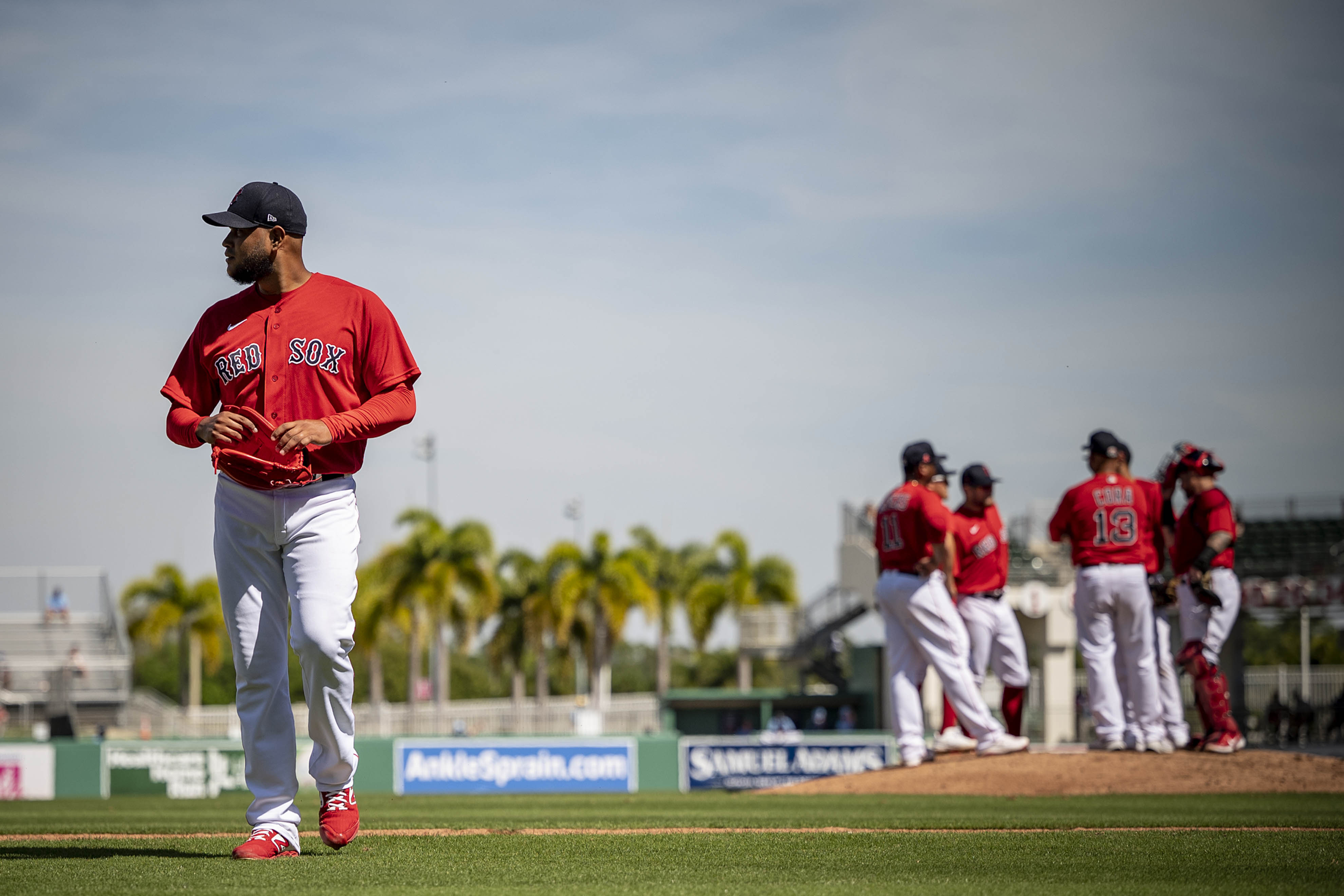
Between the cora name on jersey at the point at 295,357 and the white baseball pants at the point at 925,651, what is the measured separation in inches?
270

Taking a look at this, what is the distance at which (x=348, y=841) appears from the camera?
5.19 meters

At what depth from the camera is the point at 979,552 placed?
38.6 ft

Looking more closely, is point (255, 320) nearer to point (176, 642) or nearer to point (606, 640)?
point (606, 640)

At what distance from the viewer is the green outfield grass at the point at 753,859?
408 cm

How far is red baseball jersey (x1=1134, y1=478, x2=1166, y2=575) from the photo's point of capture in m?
11.3

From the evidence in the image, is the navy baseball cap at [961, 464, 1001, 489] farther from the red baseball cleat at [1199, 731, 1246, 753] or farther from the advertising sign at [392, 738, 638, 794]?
A: the advertising sign at [392, 738, 638, 794]

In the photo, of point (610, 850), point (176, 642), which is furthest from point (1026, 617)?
point (176, 642)

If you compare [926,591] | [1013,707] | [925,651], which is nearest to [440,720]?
[1013,707]

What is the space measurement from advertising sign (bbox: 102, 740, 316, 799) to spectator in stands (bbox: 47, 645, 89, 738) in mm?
4753

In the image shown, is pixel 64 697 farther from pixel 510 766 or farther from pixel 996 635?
pixel 996 635

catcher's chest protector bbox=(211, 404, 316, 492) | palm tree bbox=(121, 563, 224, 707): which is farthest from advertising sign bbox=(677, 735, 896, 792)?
palm tree bbox=(121, 563, 224, 707)

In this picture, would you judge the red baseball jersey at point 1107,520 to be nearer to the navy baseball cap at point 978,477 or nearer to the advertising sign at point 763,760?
the navy baseball cap at point 978,477

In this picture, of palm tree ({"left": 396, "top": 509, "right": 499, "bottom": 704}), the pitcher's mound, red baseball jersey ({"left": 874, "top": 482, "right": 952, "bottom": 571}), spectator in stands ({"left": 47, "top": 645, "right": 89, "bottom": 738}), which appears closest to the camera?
the pitcher's mound

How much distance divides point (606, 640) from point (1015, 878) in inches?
2030
